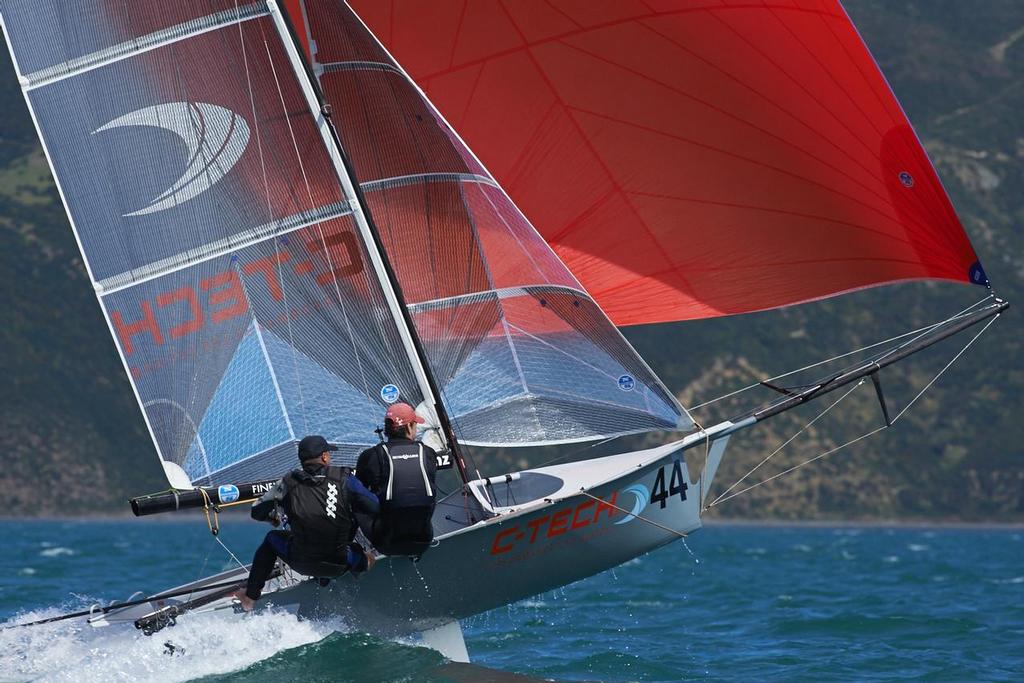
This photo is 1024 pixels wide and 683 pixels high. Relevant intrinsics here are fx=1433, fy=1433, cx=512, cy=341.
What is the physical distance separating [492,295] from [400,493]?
6.89 feet

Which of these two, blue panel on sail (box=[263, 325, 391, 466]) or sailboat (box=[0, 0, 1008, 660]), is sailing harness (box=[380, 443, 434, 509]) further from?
blue panel on sail (box=[263, 325, 391, 466])

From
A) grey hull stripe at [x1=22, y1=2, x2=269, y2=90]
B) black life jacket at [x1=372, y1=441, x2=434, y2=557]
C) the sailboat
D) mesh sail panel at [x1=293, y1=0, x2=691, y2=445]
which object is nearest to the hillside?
the sailboat

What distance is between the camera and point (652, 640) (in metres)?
11.8

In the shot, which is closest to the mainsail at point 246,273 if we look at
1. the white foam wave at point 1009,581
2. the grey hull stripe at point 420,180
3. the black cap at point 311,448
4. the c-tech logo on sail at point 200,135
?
the c-tech logo on sail at point 200,135

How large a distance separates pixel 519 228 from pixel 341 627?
3.00 metres

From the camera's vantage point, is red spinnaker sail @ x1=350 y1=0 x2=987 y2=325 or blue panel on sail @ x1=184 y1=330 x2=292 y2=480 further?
red spinnaker sail @ x1=350 y1=0 x2=987 y2=325

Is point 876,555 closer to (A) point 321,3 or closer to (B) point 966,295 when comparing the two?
(A) point 321,3

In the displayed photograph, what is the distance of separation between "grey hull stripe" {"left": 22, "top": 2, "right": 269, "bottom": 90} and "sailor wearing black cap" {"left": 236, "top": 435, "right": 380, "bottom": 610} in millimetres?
3142

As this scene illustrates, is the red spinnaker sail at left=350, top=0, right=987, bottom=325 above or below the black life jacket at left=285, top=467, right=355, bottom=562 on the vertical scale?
above

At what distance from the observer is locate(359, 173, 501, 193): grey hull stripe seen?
9969mm

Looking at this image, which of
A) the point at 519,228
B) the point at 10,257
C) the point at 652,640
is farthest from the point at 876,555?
the point at 10,257

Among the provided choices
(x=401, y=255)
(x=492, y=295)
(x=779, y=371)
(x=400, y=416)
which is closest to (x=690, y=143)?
(x=492, y=295)

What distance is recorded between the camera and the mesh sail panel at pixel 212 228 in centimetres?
952

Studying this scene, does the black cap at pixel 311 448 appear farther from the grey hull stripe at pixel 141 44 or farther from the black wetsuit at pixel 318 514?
the grey hull stripe at pixel 141 44
